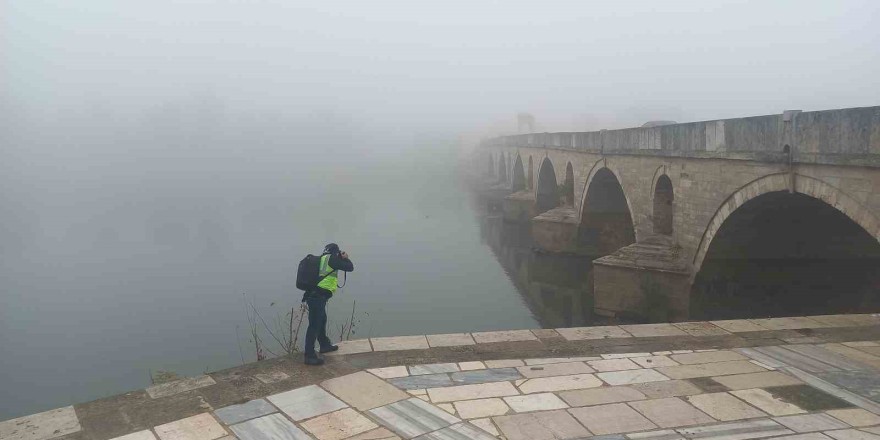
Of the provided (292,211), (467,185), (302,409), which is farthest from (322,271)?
(467,185)

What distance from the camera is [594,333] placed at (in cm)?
560

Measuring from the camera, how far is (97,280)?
14.8m

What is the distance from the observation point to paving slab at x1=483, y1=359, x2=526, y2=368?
474 centimetres

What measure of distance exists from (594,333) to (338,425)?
2.73 m

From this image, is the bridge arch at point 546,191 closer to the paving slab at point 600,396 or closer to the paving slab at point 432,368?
the paving slab at point 432,368

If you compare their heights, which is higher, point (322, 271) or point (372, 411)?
point (322, 271)

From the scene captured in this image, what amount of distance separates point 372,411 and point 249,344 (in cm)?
693

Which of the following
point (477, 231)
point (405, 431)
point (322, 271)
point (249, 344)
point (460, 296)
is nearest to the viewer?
point (405, 431)

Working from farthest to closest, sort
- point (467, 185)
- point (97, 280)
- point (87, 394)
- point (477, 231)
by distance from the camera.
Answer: point (467, 185) < point (477, 231) < point (97, 280) < point (87, 394)

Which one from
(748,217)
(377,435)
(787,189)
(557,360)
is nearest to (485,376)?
(557,360)

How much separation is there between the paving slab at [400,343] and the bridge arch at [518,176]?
912 inches

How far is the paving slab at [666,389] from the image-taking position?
4129 mm

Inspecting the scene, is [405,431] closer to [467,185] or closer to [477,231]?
[477,231]

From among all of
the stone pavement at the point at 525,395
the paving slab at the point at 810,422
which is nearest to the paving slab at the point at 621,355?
the stone pavement at the point at 525,395
